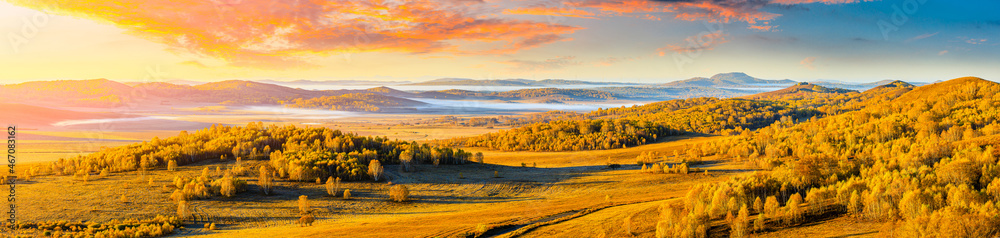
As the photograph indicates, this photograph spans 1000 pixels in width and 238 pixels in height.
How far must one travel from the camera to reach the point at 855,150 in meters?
44.4

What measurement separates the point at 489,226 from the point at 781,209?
14.3m

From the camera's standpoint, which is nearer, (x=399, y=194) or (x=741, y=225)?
(x=741, y=225)

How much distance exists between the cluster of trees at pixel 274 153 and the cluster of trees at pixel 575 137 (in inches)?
1275

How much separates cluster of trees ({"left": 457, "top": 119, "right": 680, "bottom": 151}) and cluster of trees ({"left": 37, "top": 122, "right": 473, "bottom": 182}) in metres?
32.4

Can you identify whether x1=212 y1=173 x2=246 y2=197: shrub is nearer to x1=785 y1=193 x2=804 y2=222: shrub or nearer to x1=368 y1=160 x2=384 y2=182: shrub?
x1=368 y1=160 x2=384 y2=182: shrub

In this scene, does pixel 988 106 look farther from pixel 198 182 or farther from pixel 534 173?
pixel 198 182

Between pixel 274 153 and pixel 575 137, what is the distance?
60788mm

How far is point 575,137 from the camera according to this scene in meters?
94.9

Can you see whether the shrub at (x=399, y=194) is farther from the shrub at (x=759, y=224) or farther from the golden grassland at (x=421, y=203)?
the shrub at (x=759, y=224)

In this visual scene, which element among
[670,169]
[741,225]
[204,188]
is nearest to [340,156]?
[204,188]

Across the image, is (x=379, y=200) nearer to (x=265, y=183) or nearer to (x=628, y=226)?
(x=265, y=183)

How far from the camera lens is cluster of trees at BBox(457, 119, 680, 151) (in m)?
90.1

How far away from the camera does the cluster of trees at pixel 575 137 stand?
295ft

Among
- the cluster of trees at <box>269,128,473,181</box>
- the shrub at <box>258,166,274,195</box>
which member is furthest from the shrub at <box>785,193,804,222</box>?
the shrub at <box>258,166,274,195</box>
